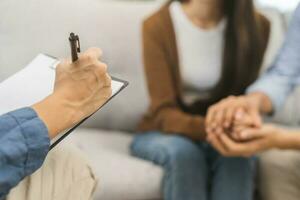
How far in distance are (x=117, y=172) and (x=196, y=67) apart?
285 millimetres

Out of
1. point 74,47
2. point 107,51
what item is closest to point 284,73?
point 107,51

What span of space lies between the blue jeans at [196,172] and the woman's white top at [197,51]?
131mm

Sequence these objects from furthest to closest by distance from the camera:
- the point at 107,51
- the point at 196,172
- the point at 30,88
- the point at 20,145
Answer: the point at 196,172, the point at 107,51, the point at 30,88, the point at 20,145

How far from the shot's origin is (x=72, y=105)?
0.60m

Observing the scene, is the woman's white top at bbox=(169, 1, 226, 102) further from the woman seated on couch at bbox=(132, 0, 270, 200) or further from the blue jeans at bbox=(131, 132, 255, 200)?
the blue jeans at bbox=(131, 132, 255, 200)

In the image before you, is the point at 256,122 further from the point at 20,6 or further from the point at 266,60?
the point at 20,6

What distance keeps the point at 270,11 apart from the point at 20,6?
0.57 metres

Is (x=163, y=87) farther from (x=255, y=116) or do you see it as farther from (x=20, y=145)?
(x=20, y=145)

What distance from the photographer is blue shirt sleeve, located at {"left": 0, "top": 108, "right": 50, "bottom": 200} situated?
54cm

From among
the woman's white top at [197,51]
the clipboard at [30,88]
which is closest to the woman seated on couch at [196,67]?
the woman's white top at [197,51]

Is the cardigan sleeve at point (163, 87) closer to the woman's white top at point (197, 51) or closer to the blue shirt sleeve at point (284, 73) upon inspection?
the woman's white top at point (197, 51)

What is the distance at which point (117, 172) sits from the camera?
0.98 metres

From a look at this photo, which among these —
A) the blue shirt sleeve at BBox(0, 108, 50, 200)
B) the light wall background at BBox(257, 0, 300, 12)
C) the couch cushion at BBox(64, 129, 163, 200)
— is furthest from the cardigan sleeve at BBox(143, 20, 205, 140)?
the blue shirt sleeve at BBox(0, 108, 50, 200)

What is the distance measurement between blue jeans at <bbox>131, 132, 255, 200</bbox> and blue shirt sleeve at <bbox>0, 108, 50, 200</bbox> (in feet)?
1.51
